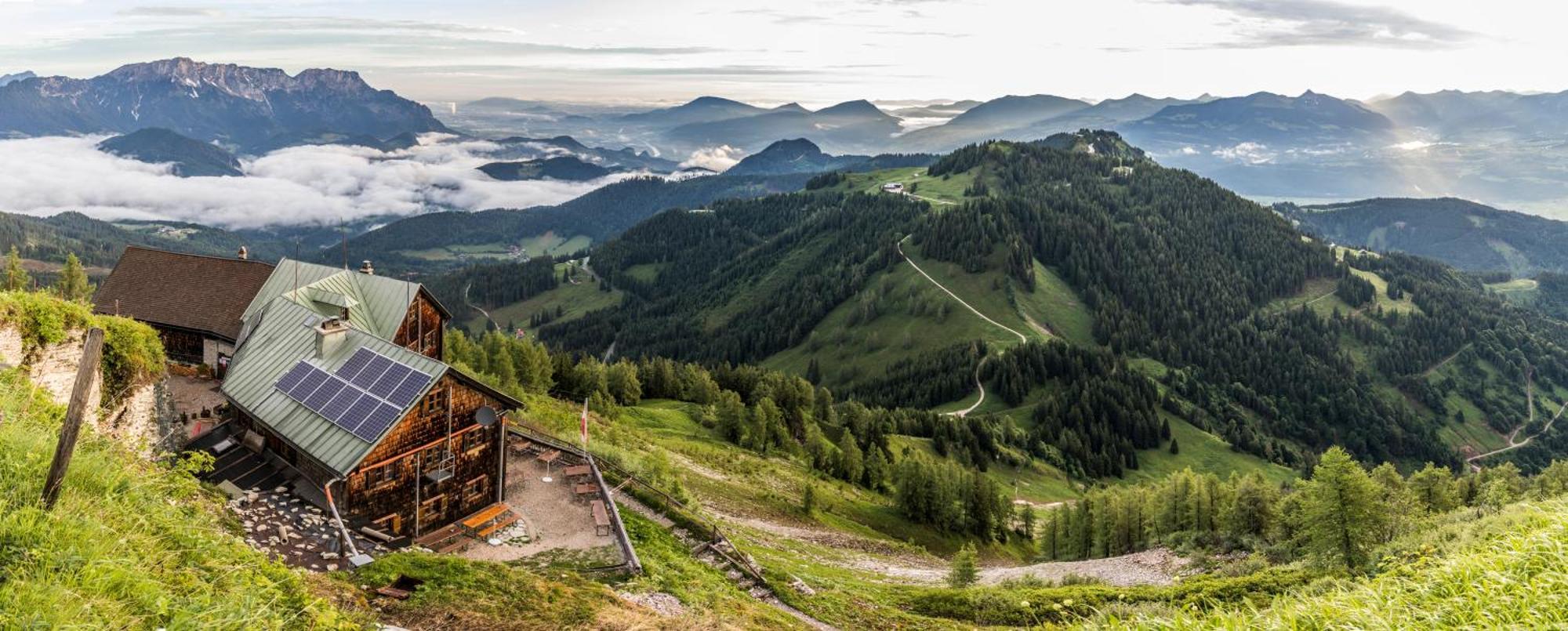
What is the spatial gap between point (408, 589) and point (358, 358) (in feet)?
54.5

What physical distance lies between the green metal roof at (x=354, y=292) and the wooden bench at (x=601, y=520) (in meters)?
21.5

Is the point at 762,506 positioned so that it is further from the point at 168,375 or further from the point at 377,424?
the point at 168,375

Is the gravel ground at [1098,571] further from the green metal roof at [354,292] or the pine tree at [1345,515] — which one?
the green metal roof at [354,292]

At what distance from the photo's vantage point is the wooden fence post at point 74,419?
11.1 meters

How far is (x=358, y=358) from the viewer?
3638 centimetres

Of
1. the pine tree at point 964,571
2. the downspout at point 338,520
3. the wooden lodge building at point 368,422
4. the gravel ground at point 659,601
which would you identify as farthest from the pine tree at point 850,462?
the downspout at point 338,520

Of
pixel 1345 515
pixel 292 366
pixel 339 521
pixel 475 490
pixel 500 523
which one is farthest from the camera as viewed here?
pixel 1345 515

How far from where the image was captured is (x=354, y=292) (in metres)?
50.7

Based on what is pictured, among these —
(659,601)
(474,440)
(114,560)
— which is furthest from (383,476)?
(114,560)

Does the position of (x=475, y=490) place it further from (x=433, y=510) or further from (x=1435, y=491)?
(x=1435, y=491)

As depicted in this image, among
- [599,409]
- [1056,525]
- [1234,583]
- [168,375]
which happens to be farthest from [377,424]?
[1056,525]

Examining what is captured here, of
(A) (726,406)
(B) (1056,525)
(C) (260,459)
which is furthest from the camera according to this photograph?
(A) (726,406)

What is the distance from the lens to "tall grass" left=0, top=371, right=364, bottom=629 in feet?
34.2

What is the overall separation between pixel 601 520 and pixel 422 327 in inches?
971
